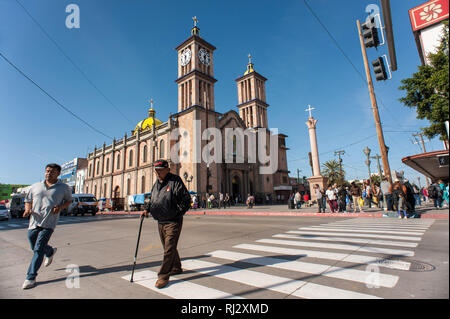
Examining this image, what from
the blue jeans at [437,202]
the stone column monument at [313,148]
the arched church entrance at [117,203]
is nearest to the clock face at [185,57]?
the stone column monument at [313,148]

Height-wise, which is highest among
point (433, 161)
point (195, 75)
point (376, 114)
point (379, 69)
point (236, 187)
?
point (195, 75)

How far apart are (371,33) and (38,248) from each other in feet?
30.1

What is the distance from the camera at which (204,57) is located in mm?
39344

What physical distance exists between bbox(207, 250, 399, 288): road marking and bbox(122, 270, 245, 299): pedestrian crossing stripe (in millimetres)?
1345

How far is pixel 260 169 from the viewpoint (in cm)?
4438

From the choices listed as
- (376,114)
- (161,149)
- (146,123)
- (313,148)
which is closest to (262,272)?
(376,114)

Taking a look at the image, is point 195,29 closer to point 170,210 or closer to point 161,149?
point 161,149

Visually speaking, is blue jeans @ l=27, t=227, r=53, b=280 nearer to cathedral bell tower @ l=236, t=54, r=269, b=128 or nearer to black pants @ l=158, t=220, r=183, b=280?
black pants @ l=158, t=220, r=183, b=280

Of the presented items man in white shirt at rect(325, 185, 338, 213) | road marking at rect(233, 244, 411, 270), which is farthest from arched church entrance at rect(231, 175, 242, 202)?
road marking at rect(233, 244, 411, 270)

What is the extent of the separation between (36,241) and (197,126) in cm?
3119

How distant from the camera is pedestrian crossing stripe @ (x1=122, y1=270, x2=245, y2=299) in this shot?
2.83 meters

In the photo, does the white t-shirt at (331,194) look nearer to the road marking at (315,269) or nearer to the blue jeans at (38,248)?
the road marking at (315,269)
